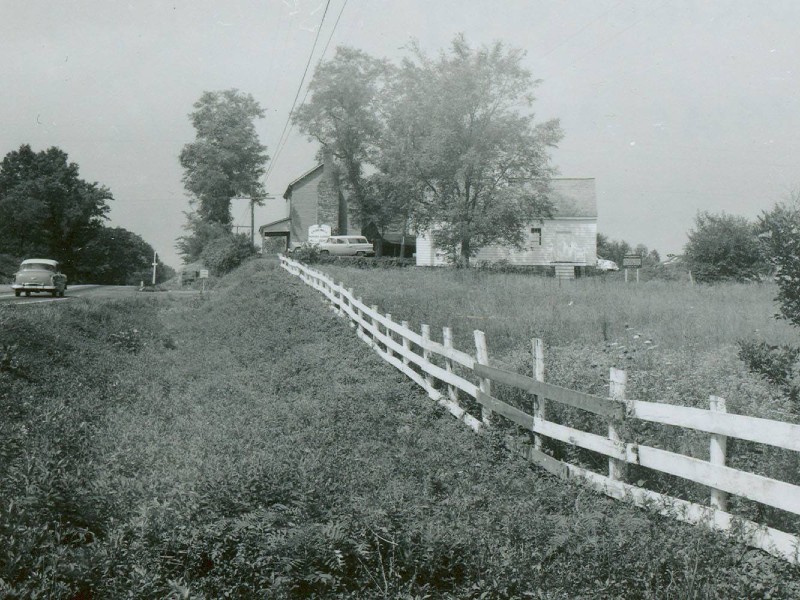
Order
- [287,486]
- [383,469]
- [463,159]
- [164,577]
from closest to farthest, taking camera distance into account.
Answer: [164,577], [287,486], [383,469], [463,159]

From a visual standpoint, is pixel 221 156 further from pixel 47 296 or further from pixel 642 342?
pixel 642 342

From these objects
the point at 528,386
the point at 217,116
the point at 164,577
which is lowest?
the point at 164,577

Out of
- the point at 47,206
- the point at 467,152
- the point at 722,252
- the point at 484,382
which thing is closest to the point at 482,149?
the point at 467,152

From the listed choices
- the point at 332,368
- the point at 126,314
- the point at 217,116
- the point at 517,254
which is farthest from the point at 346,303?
the point at 217,116

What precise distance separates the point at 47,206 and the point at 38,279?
40.3 meters

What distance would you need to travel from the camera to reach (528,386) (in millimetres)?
7234

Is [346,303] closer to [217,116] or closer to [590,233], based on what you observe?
[590,233]

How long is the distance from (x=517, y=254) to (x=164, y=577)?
44641 millimetres

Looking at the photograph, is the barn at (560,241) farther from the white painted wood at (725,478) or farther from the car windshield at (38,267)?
the white painted wood at (725,478)

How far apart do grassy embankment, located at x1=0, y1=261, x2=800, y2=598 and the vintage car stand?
902 inches

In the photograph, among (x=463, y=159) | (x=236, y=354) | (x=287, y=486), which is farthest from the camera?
(x=463, y=159)

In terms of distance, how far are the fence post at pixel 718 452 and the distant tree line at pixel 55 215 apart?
67171mm

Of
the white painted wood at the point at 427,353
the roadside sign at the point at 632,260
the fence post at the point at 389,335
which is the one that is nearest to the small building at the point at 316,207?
the roadside sign at the point at 632,260

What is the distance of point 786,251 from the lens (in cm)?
674
